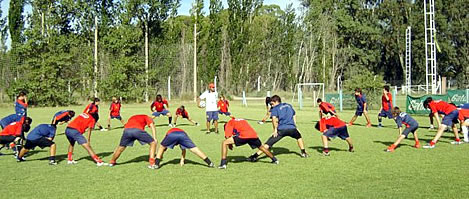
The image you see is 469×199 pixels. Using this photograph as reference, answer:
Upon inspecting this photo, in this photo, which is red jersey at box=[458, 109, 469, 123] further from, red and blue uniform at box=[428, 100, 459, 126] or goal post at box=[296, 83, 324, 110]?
goal post at box=[296, 83, 324, 110]

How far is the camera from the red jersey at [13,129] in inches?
472

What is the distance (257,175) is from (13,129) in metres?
6.86

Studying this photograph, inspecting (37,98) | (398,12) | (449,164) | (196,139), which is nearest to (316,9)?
(398,12)

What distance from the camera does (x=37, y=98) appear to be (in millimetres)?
41938

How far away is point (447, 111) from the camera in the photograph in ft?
44.2

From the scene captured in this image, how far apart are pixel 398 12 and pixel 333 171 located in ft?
205

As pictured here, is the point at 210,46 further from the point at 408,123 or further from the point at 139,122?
the point at 139,122

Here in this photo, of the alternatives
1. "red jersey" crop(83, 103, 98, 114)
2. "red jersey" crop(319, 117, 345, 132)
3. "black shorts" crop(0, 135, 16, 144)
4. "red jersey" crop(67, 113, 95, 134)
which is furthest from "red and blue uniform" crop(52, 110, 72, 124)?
"red jersey" crop(319, 117, 345, 132)

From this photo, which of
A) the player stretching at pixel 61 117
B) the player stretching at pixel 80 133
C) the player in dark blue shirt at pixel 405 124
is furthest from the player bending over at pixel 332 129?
the player stretching at pixel 61 117

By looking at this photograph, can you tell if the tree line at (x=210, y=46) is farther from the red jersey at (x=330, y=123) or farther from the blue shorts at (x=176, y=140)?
the blue shorts at (x=176, y=140)

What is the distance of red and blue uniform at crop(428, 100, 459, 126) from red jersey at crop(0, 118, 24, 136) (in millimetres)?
11920

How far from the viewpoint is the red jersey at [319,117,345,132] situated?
479 inches

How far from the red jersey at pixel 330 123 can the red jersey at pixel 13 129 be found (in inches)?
320

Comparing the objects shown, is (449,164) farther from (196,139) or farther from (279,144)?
(196,139)
